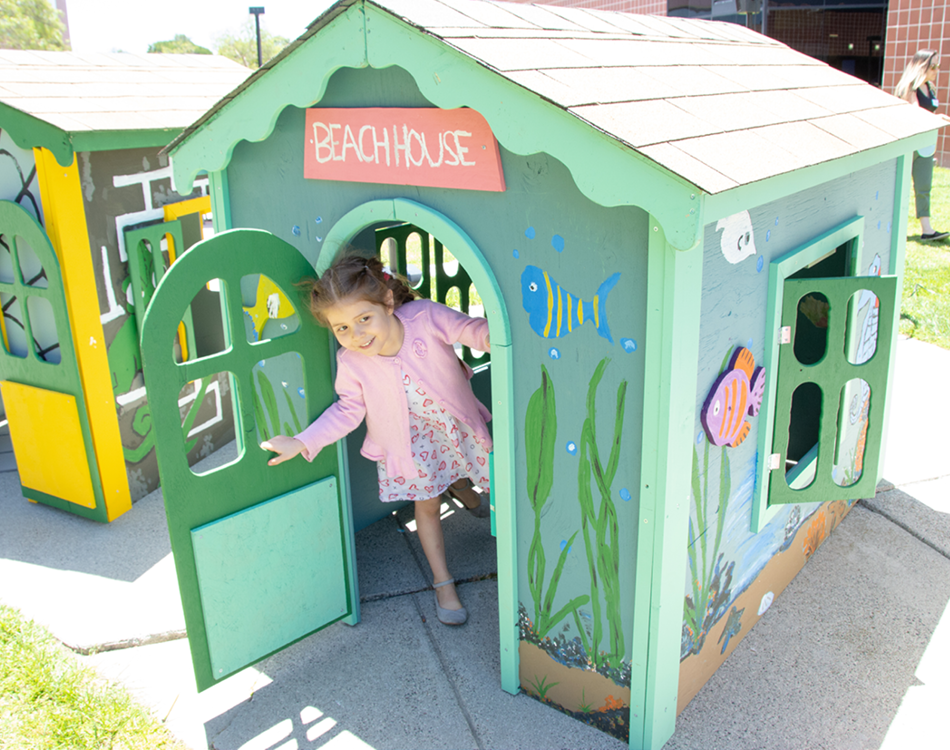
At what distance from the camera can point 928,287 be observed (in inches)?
295

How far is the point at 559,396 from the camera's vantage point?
2.45 m

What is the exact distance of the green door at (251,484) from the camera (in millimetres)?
2508

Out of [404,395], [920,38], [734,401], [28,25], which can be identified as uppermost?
[28,25]

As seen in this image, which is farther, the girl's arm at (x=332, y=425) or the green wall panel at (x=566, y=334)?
the girl's arm at (x=332, y=425)

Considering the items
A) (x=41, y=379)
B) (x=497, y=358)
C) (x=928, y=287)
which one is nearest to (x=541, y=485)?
(x=497, y=358)

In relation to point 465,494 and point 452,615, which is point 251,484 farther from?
point 465,494

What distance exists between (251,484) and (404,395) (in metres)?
0.65

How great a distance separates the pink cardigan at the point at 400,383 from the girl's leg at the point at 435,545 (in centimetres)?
23

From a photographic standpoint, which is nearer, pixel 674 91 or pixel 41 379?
pixel 674 91

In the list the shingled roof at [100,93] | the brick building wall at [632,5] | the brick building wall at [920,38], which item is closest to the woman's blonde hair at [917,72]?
the brick building wall at [920,38]

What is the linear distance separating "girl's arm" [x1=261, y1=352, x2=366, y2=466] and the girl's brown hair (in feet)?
0.86

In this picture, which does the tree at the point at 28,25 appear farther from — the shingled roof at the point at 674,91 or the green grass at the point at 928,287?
the shingled roof at the point at 674,91

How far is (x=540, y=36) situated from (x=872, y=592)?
2653 millimetres

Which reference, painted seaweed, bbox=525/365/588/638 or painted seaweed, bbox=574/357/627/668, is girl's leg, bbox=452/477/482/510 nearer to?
painted seaweed, bbox=525/365/588/638
